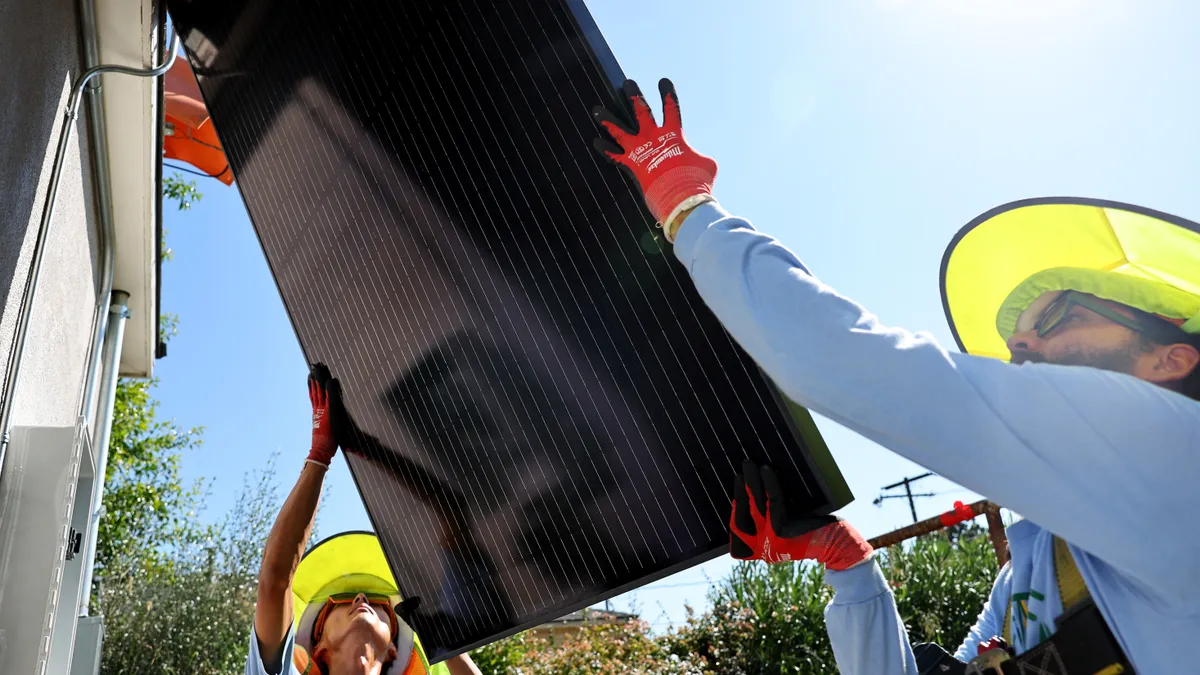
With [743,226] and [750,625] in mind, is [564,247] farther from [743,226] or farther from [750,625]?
[750,625]

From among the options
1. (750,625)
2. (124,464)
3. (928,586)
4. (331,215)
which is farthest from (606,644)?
(124,464)

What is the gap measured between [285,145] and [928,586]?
1259cm

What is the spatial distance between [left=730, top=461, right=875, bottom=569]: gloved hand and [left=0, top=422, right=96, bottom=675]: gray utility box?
6.59 ft

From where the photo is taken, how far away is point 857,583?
2.53m

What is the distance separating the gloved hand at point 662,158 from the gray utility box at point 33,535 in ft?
6.23

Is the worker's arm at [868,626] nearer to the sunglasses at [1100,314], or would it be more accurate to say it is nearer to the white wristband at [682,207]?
the sunglasses at [1100,314]

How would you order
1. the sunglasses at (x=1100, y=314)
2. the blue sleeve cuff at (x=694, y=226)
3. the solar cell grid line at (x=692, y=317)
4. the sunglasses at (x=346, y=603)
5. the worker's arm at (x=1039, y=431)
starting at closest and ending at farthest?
the worker's arm at (x=1039, y=431) → the blue sleeve cuff at (x=694, y=226) → the sunglasses at (x=1100, y=314) → the solar cell grid line at (x=692, y=317) → the sunglasses at (x=346, y=603)

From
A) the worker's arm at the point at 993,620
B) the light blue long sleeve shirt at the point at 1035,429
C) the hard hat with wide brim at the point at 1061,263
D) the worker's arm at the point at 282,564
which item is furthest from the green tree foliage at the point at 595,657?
the light blue long sleeve shirt at the point at 1035,429

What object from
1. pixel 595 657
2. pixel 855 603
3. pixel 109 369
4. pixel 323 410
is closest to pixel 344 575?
pixel 323 410

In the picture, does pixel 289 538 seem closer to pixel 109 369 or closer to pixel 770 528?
pixel 109 369

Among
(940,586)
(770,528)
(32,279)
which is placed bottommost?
(770,528)

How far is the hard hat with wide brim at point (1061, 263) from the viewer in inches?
80.9

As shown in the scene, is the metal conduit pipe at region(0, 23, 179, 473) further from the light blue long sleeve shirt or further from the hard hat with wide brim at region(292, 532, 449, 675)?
the hard hat with wide brim at region(292, 532, 449, 675)

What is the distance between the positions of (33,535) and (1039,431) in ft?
8.96
